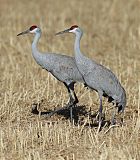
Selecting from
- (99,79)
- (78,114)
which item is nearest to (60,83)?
(78,114)

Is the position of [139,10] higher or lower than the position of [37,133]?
higher

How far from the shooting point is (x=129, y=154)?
6.75 meters

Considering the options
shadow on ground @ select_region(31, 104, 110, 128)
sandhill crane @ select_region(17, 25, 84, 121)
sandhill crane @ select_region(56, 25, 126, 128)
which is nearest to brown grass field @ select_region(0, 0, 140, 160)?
shadow on ground @ select_region(31, 104, 110, 128)

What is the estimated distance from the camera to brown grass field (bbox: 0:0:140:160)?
7281 millimetres

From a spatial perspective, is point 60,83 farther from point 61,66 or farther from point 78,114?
point 61,66

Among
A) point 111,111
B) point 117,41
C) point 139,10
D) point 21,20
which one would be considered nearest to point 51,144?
point 111,111

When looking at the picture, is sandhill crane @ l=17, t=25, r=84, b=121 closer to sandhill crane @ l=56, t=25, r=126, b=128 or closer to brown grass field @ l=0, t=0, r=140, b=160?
sandhill crane @ l=56, t=25, r=126, b=128

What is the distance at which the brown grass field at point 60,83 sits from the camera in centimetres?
728

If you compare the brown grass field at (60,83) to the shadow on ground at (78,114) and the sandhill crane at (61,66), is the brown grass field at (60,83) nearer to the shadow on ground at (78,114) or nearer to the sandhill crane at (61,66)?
the shadow on ground at (78,114)

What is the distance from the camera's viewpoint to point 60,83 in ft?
35.3

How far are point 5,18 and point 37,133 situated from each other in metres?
9.10

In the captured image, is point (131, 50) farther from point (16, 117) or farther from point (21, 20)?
point (16, 117)

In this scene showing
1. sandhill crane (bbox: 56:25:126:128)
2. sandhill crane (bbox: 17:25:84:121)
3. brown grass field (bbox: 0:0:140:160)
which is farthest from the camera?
sandhill crane (bbox: 17:25:84:121)

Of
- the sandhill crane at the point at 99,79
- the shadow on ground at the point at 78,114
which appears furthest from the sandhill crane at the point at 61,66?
the shadow on ground at the point at 78,114
